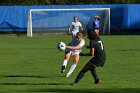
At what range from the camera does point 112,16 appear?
55.2 meters

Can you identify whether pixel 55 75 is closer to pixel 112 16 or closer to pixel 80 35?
pixel 80 35

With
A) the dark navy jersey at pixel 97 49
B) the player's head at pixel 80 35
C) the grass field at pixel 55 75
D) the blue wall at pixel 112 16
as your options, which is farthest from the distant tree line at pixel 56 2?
the dark navy jersey at pixel 97 49

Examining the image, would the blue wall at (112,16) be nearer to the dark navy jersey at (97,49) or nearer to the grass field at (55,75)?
the grass field at (55,75)

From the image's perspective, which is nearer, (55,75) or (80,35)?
(80,35)

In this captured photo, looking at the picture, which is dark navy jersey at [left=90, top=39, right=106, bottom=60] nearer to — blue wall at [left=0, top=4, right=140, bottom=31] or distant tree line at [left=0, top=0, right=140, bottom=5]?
blue wall at [left=0, top=4, right=140, bottom=31]

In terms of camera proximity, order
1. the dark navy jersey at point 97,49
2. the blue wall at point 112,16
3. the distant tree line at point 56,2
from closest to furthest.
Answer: the dark navy jersey at point 97,49 < the blue wall at point 112,16 < the distant tree line at point 56,2

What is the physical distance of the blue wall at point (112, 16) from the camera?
5403 cm

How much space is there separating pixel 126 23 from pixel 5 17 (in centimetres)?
1188

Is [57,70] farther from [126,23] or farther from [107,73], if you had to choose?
[126,23]

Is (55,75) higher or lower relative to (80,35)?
lower

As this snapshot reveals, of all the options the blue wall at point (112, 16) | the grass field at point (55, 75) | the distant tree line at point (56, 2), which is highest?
the distant tree line at point (56, 2)

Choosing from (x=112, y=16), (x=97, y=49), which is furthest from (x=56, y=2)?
(x=97, y=49)

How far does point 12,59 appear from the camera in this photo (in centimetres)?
2522

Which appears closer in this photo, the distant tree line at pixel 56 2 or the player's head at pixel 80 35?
the player's head at pixel 80 35
